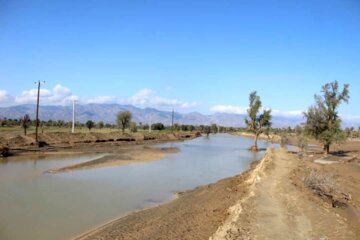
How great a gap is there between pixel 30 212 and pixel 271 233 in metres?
11.0

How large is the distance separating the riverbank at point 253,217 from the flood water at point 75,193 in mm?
1569

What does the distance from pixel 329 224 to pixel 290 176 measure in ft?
37.1

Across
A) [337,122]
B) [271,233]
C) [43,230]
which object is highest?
[337,122]

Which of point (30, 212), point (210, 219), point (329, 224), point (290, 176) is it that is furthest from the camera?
point (290, 176)

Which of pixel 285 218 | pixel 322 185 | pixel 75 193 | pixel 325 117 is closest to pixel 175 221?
pixel 285 218

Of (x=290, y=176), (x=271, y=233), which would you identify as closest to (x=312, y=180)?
Result: (x=290, y=176)

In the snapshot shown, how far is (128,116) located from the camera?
11069cm

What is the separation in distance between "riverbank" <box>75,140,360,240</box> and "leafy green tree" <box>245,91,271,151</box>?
150 feet

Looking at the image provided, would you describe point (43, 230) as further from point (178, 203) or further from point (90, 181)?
point (90, 181)

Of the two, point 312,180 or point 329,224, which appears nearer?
point 329,224

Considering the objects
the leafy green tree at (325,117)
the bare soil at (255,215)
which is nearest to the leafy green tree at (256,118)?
the leafy green tree at (325,117)

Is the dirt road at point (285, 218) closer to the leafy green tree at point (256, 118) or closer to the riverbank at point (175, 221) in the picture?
the riverbank at point (175, 221)

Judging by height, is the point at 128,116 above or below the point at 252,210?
above

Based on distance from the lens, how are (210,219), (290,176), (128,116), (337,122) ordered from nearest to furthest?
(210,219) < (290,176) < (337,122) < (128,116)
